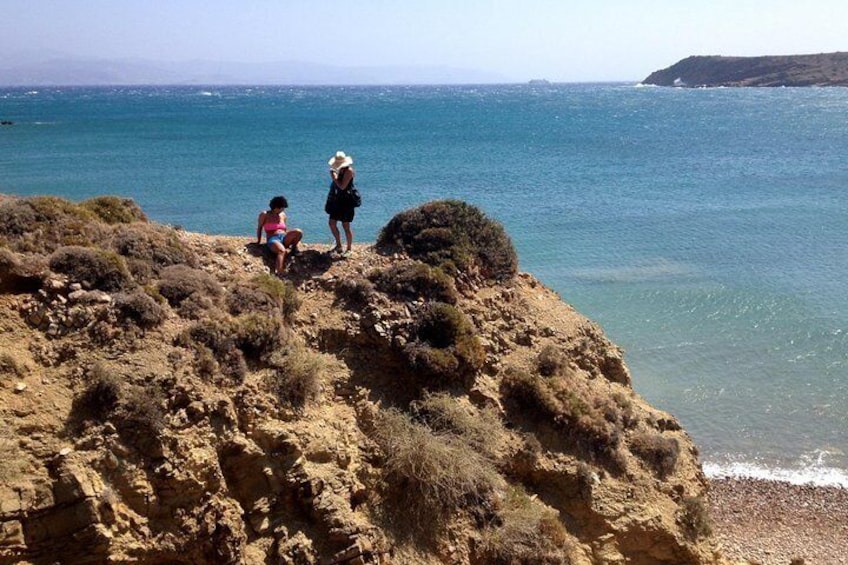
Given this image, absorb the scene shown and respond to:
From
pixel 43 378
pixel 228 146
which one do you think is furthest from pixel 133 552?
pixel 228 146

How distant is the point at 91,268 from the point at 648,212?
131ft

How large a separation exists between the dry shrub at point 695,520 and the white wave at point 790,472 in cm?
738

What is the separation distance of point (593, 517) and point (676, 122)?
110653 mm

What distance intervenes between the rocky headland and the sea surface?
9154 mm

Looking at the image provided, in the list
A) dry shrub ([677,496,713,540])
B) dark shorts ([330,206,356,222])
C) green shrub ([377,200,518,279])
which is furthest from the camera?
green shrub ([377,200,518,279])

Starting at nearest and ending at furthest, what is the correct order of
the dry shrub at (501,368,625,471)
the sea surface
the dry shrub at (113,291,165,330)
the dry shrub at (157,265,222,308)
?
1. the dry shrub at (113,291,165,330)
2. the dry shrub at (157,265,222,308)
3. the dry shrub at (501,368,625,471)
4. the sea surface

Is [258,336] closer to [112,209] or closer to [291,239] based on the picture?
[291,239]

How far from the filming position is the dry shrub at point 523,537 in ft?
34.2

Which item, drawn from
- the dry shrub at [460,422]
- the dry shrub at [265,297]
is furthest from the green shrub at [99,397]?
the dry shrub at [460,422]

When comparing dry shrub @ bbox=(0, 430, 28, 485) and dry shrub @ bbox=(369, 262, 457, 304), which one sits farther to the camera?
dry shrub @ bbox=(369, 262, 457, 304)

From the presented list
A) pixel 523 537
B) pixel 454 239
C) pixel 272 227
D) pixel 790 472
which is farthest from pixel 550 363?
pixel 790 472

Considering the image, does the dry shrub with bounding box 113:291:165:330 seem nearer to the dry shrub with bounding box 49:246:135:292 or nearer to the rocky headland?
the rocky headland

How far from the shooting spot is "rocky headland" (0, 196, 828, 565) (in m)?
8.82

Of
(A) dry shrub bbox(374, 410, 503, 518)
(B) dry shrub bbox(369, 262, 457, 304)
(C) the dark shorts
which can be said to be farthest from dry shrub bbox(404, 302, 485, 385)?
(C) the dark shorts
